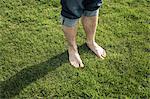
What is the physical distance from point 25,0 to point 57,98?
1.34 m

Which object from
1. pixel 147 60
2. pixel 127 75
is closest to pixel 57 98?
pixel 127 75

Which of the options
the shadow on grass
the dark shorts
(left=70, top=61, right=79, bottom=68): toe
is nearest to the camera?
the dark shorts

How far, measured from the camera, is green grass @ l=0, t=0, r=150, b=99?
272 cm

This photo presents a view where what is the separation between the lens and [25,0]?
3549 mm

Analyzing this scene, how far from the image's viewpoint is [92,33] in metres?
2.91

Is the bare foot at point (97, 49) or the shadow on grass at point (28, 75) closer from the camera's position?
the shadow on grass at point (28, 75)

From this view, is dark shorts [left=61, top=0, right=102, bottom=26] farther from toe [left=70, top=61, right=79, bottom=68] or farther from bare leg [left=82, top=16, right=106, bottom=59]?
toe [left=70, top=61, right=79, bottom=68]

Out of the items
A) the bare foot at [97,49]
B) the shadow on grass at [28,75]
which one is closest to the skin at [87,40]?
the bare foot at [97,49]

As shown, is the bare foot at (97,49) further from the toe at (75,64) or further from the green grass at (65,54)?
the toe at (75,64)

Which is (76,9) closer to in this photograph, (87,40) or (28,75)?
(87,40)

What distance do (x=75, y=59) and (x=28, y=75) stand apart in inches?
17.2

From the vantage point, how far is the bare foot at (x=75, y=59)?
2.91 m

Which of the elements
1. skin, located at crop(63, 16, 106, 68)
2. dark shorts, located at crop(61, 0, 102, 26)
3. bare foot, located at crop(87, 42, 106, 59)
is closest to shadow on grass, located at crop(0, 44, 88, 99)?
skin, located at crop(63, 16, 106, 68)

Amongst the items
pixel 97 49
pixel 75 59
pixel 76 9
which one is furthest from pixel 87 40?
pixel 76 9
